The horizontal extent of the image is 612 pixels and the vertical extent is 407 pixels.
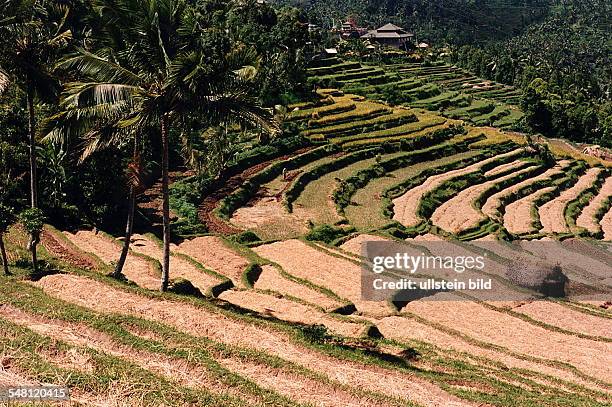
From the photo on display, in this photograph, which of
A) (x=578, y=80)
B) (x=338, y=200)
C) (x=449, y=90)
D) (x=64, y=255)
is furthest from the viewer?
(x=578, y=80)

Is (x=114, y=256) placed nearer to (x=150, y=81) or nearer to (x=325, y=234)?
(x=150, y=81)

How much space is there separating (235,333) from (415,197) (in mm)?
36464

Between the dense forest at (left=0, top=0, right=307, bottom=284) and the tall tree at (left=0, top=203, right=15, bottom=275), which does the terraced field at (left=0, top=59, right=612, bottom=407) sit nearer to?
the tall tree at (left=0, top=203, right=15, bottom=275)

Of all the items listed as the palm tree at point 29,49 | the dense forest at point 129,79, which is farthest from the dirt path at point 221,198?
the palm tree at point 29,49

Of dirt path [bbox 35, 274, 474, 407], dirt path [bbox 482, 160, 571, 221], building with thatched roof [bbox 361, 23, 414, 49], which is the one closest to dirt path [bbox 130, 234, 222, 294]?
dirt path [bbox 35, 274, 474, 407]

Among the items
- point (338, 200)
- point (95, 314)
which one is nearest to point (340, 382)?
point (95, 314)

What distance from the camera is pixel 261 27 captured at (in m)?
84.6

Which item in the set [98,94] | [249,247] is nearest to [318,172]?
[249,247]

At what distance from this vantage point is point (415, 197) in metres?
48.9

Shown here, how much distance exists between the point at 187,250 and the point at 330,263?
7782 mm

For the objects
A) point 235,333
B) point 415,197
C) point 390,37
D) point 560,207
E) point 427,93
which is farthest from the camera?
point 390,37

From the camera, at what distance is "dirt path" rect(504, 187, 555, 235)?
43.9 m

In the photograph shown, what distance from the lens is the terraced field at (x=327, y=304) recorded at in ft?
39.3

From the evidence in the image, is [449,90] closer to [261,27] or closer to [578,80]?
[578,80]
